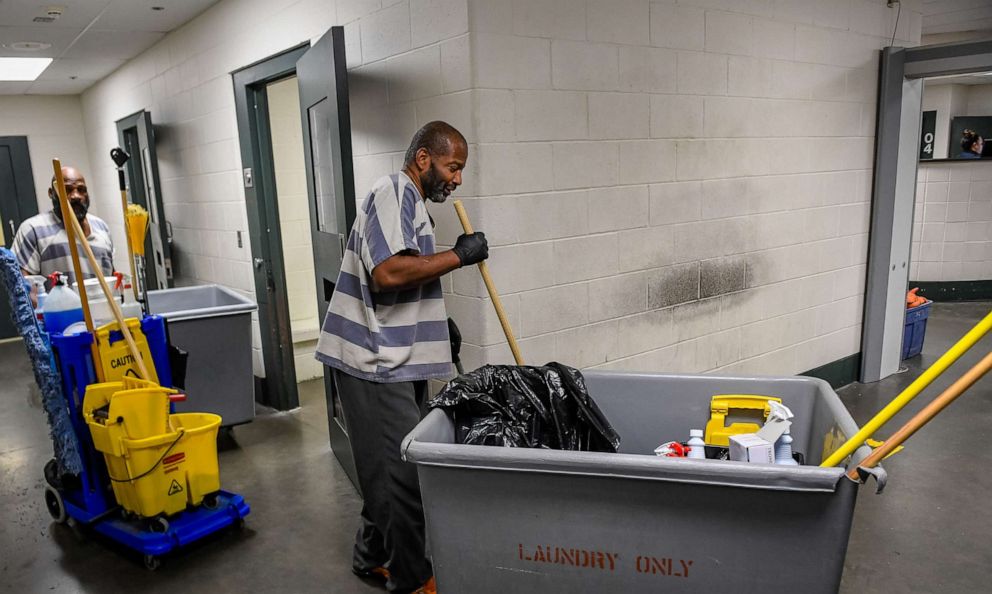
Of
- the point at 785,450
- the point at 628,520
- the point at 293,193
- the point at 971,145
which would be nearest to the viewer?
the point at 628,520

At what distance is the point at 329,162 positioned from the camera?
3123 millimetres

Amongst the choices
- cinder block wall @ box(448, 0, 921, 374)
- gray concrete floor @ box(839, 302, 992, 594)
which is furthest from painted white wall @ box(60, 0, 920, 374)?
gray concrete floor @ box(839, 302, 992, 594)

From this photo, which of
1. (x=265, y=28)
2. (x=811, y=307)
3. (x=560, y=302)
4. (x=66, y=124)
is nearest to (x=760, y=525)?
(x=560, y=302)

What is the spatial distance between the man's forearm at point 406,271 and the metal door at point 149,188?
417 cm

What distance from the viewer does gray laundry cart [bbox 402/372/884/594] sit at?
127cm

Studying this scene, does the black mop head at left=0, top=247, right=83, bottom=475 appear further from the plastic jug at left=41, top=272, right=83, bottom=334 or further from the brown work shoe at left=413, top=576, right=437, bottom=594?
the brown work shoe at left=413, top=576, right=437, bottom=594

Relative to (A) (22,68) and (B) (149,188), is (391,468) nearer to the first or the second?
(B) (149,188)

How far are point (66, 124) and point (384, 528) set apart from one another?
7.80 meters

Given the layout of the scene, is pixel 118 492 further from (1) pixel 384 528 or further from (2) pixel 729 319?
(2) pixel 729 319

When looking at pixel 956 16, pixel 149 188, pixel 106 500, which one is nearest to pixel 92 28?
pixel 149 188

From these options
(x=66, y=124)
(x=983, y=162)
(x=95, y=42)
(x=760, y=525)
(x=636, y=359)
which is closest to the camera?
(x=760, y=525)

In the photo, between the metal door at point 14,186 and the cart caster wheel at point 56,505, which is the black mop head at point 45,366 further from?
the metal door at point 14,186

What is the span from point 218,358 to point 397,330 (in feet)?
6.67

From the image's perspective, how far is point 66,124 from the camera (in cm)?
796
